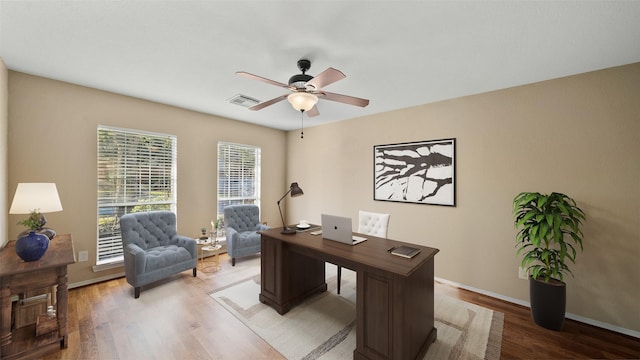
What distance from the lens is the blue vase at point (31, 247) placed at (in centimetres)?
195

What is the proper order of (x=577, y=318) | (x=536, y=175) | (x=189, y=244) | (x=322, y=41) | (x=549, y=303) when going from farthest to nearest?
(x=189, y=244)
(x=536, y=175)
(x=577, y=318)
(x=549, y=303)
(x=322, y=41)

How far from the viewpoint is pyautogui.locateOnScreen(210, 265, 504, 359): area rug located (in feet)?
6.69

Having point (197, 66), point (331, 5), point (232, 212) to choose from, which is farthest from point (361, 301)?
point (232, 212)

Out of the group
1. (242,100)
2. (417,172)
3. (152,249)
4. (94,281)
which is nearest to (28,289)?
(152,249)

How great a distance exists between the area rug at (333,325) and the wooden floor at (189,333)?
10 cm

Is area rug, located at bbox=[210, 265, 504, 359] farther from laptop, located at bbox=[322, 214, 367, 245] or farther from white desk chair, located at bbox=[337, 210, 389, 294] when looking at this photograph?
laptop, located at bbox=[322, 214, 367, 245]

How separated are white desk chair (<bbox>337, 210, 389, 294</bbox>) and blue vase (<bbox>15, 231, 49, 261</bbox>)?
9.38ft

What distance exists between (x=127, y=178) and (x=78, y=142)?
693 millimetres

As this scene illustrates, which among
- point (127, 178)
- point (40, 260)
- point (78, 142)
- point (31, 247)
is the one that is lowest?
point (40, 260)

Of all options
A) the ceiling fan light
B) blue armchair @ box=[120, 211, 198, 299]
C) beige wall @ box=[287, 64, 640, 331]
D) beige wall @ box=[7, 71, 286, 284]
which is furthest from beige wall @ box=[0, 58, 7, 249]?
beige wall @ box=[287, 64, 640, 331]

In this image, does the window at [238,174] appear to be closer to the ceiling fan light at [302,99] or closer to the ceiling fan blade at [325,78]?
the ceiling fan light at [302,99]

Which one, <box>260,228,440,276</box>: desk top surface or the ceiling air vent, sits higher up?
the ceiling air vent

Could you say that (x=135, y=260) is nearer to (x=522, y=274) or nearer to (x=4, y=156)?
(x=4, y=156)

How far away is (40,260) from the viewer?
6.63 ft
